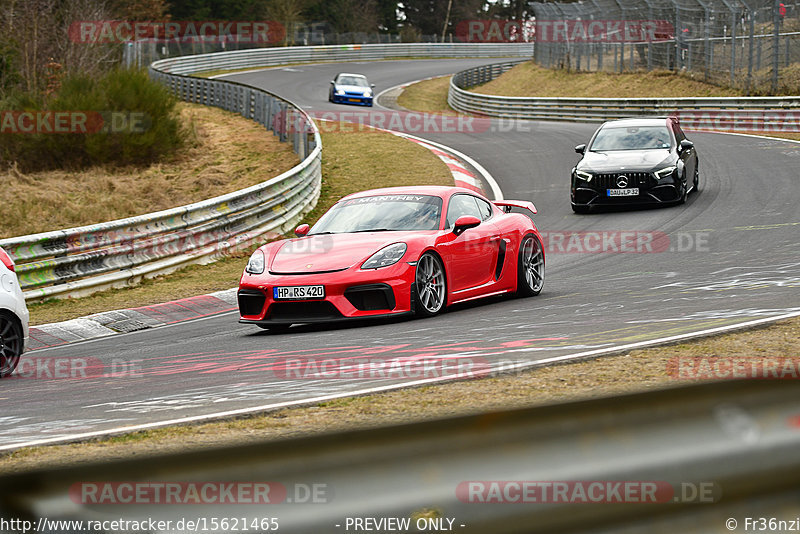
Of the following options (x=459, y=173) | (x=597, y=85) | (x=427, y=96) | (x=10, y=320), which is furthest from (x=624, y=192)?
(x=427, y=96)

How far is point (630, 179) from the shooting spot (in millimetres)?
17984

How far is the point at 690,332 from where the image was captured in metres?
7.30

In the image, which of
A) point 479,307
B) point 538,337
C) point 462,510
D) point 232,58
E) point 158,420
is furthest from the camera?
point 232,58

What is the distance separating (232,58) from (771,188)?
48822 millimetres

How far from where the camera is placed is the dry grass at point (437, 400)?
4883 millimetres

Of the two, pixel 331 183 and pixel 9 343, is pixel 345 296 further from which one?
pixel 331 183

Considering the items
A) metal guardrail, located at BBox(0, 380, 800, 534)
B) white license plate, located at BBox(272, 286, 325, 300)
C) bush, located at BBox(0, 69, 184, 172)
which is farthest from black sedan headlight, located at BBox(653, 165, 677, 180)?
metal guardrail, located at BBox(0, 380, 800, 534)

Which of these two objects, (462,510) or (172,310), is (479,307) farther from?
(462,510)

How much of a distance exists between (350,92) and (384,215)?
36.5 meters

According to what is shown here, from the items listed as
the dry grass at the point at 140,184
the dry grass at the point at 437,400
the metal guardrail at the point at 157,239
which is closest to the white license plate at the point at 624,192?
the metal guardrail at the point at 157,239

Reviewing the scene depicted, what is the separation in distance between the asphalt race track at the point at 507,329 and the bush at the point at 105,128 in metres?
13.1

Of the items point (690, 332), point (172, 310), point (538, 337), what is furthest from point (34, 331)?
point (690, 332)

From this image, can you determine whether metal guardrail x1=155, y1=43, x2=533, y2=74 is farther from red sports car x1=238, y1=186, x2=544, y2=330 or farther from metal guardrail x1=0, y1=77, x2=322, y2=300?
red sports car x1=238, y1=186, x2=544, y2=330

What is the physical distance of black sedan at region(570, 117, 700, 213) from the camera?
1798 centimetres
